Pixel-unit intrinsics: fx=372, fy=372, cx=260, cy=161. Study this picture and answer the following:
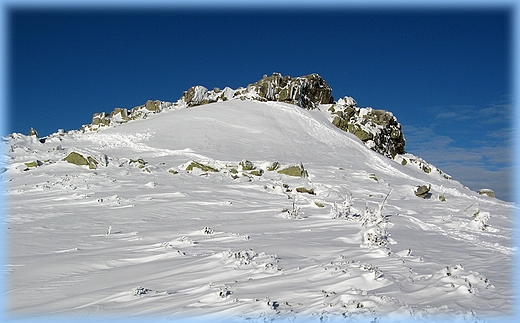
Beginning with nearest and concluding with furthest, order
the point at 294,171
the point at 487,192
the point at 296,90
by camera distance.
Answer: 1. the point at 294,171
2. the point at 487,192
3. the point at 296,90

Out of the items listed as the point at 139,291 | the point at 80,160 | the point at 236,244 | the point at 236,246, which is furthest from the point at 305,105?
the point at 139,291

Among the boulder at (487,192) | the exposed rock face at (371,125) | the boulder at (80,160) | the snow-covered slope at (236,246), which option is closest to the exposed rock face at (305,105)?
the exposed rock face at (371,125)

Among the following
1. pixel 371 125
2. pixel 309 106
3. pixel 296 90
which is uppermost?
pixel 296 90

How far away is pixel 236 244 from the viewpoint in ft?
23.6

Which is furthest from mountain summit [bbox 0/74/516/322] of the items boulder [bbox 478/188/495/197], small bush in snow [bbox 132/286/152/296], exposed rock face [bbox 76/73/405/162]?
exposed rock face [bbox 76/73/405/162]

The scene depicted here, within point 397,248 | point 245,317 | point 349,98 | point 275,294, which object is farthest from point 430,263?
point 349,98

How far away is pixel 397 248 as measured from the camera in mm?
7512

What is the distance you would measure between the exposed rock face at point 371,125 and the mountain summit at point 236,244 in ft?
50.5

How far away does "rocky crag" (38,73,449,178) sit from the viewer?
119 feet

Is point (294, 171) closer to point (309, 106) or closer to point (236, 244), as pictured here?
point (236, 244)

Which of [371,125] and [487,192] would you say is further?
[371,125]

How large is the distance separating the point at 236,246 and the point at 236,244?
0.53 feet

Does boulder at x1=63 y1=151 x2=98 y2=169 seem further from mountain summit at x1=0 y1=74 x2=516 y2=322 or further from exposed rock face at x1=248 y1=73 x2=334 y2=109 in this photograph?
exposed rock face at x1=248 y1=73 x2=334 y2=109

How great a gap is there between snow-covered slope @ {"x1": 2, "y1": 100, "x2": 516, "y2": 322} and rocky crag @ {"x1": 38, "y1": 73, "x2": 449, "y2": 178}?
18.7 meters
